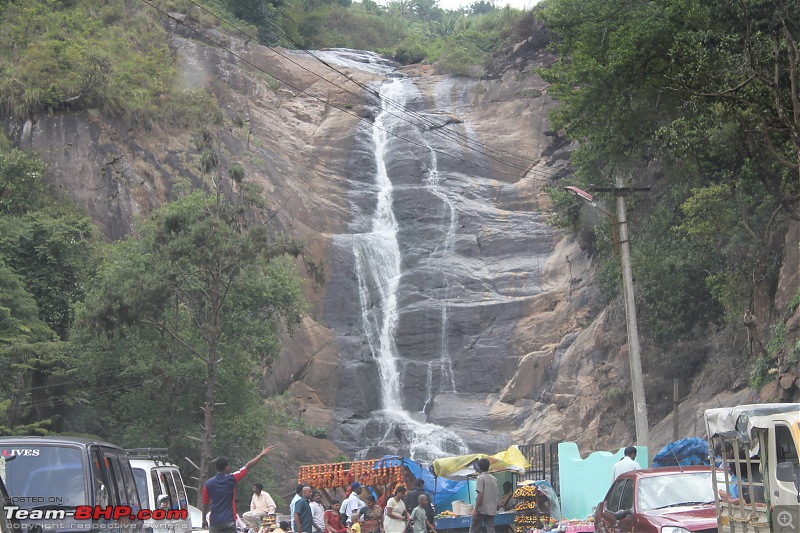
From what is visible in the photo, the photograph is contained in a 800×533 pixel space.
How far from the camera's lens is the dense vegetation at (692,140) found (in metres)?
17.6

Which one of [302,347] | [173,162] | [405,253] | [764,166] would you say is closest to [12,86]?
[173,162]

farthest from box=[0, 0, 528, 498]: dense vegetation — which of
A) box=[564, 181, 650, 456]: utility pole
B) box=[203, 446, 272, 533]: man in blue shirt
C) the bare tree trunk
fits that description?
box=[203, 446, 272, 533]: man in blue shirt

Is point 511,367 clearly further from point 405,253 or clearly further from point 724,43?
point 724,43

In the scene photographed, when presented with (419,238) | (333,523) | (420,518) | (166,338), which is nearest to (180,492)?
(333,523)

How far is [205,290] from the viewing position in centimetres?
2878

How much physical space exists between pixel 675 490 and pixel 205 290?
19457mm

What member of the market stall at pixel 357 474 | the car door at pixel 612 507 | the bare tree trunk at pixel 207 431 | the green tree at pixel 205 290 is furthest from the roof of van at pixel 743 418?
the green tree at pixel 205 290

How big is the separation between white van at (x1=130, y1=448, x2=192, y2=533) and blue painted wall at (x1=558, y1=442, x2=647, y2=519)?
Answer: 10351 mm

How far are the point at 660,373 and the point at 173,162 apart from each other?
2543 cm

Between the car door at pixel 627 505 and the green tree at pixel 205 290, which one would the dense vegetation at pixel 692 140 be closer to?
the car door at pixel 627 505

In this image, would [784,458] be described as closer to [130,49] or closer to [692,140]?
[692,140]

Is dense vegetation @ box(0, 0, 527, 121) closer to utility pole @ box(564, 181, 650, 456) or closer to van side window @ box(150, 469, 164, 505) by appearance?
utility pole @ box(564, 181, 650, 456)

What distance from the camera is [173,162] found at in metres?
44.9

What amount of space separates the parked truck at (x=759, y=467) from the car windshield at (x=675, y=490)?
1.12m
